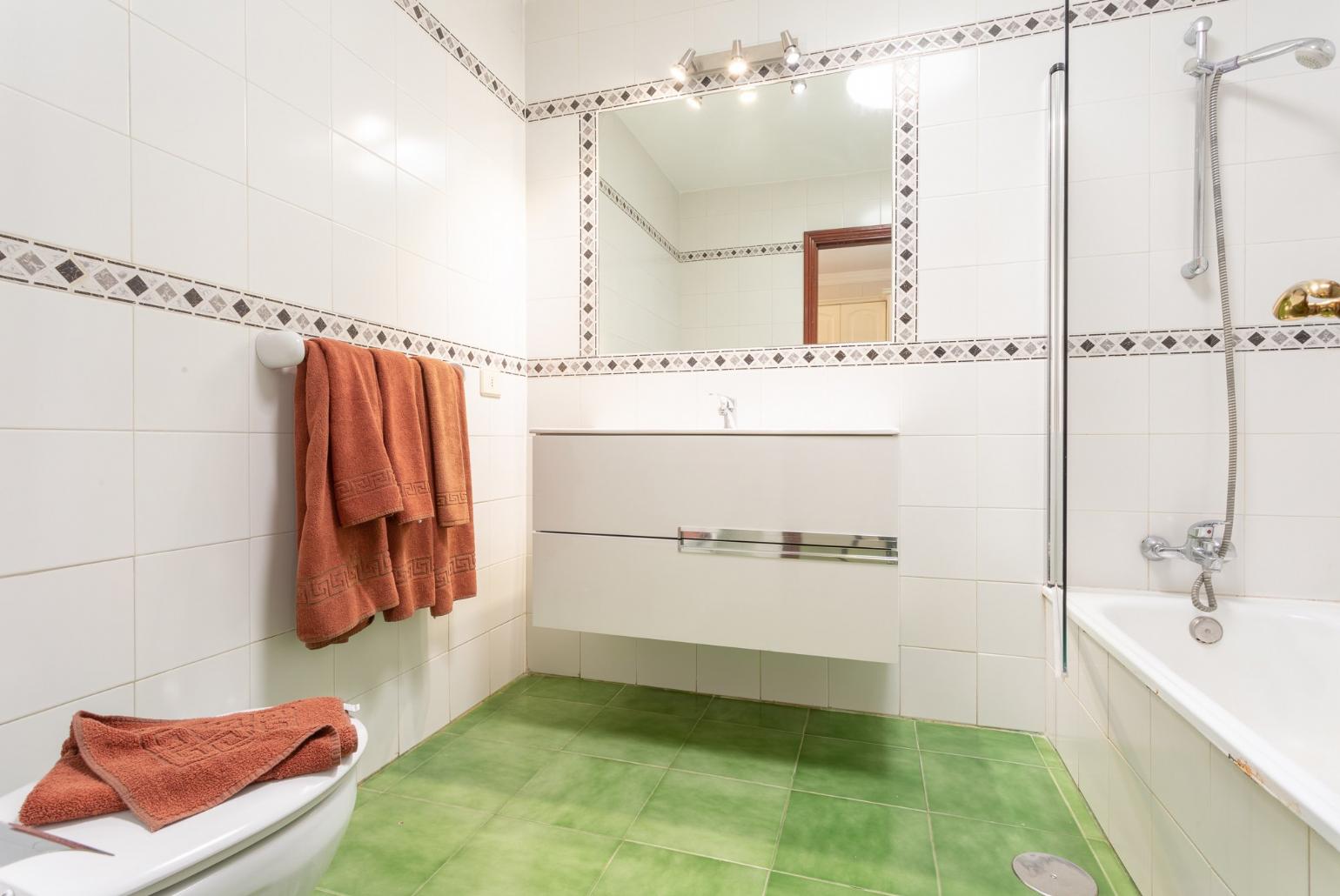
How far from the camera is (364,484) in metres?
1.34

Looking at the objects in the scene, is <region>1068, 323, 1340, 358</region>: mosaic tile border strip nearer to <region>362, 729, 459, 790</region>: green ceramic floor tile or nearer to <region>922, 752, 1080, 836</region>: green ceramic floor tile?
<region>922, 752, 1080, 836</region>: green ceramic floor tile

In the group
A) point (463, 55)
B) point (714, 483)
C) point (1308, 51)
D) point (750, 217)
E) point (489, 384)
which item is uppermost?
point (463, 55)

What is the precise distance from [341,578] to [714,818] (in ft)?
3.23

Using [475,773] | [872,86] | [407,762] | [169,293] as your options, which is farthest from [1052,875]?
[872,86]

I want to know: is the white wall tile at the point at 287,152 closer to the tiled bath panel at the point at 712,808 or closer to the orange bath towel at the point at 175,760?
the orange bath towel at the point at 175,760

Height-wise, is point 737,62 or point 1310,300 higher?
point 737,62

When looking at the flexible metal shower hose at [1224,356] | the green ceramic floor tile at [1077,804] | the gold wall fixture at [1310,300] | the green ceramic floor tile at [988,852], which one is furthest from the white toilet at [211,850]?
the gold wall fixture at [1310,300]

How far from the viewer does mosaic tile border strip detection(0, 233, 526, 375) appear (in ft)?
3.07

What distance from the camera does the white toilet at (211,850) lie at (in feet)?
2.15

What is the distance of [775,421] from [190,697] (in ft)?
5.26

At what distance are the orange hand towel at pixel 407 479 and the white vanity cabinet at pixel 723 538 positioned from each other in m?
0.35

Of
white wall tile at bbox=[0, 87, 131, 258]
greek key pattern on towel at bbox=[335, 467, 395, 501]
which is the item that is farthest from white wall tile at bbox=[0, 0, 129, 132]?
greek key pattern on towel at bbox=[335, 467, 395, 501]

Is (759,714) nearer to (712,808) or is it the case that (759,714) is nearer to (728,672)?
(728,672)

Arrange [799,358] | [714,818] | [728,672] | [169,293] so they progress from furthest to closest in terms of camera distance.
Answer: [728,672]
[799,358]
[714,818]
[169,293]
